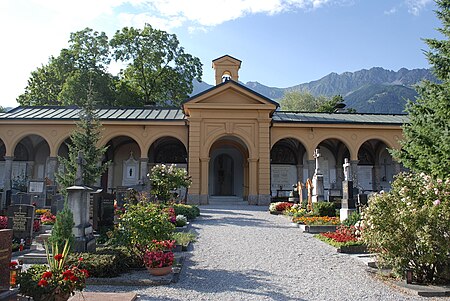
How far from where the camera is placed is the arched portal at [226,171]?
2752cm

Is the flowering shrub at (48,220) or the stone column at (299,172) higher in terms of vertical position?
the stone column at (299,172)

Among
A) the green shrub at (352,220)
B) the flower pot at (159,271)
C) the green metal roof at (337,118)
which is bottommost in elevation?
the flower pot at (159,271)

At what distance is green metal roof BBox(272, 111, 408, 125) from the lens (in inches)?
948

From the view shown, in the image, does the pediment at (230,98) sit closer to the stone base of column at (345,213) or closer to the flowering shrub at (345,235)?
the stone base of column at (345,213)

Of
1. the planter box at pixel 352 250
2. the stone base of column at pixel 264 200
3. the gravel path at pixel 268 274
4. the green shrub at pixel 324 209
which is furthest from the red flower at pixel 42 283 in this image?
the stone base of column at pixel 264 200

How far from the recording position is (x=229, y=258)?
812cm

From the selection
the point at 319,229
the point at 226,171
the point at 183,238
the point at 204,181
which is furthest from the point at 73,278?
the point at 226,171

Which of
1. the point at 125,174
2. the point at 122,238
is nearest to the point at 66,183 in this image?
the point at 125,174

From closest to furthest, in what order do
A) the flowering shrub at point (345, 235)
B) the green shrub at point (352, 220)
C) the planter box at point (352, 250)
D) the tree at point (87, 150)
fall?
1. the planter box at point (352, 250)
2. the flowering shrub at point (345, 235)
3. the green shrub at point (352, 220)
4. the tree at point (87, 150)

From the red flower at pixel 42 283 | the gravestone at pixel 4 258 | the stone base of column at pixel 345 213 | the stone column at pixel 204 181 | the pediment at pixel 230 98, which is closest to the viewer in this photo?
the gravestone at pixel 4 258

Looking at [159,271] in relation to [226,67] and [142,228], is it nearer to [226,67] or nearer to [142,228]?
[142,228]

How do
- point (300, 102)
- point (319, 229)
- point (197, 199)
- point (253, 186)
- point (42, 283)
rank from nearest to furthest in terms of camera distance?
point (42, 283), point (319, 229), point (197, 199), point (253, 186), point (300, 102)

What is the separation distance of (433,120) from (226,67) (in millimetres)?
18128

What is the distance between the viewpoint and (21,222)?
377 inches
